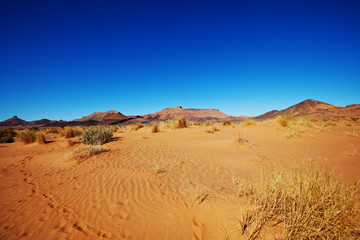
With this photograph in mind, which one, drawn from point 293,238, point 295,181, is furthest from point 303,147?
point 293,238

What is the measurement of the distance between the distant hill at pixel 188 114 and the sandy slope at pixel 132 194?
64919 mm

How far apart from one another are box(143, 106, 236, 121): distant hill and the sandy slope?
64.9 metres

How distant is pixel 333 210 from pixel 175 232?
190cm

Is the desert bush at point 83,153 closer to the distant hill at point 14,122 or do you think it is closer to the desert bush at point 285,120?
the desert bush at point 285,120

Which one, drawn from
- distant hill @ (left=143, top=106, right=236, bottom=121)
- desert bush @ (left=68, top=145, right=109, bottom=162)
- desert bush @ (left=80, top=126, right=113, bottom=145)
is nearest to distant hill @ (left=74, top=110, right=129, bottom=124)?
distant hill @ (left=143, top=106, right=236, bottom=121)

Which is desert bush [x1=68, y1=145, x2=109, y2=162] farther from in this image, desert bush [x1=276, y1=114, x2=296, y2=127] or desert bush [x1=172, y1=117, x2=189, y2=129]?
desert bush [x1=276, y1=114, x2=296, y2=127]

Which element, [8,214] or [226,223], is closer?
[226,223]

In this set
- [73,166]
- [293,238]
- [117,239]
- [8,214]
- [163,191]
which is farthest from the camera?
[73,166]

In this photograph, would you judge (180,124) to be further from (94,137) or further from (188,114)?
(188,114)

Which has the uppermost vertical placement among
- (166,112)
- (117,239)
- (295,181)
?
(166,112)

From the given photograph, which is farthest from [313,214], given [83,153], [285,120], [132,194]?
[285,120]

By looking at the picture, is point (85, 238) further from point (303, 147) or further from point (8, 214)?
point (303, 147)

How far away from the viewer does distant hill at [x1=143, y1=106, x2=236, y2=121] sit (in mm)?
73969

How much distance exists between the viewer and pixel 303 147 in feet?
21.9
